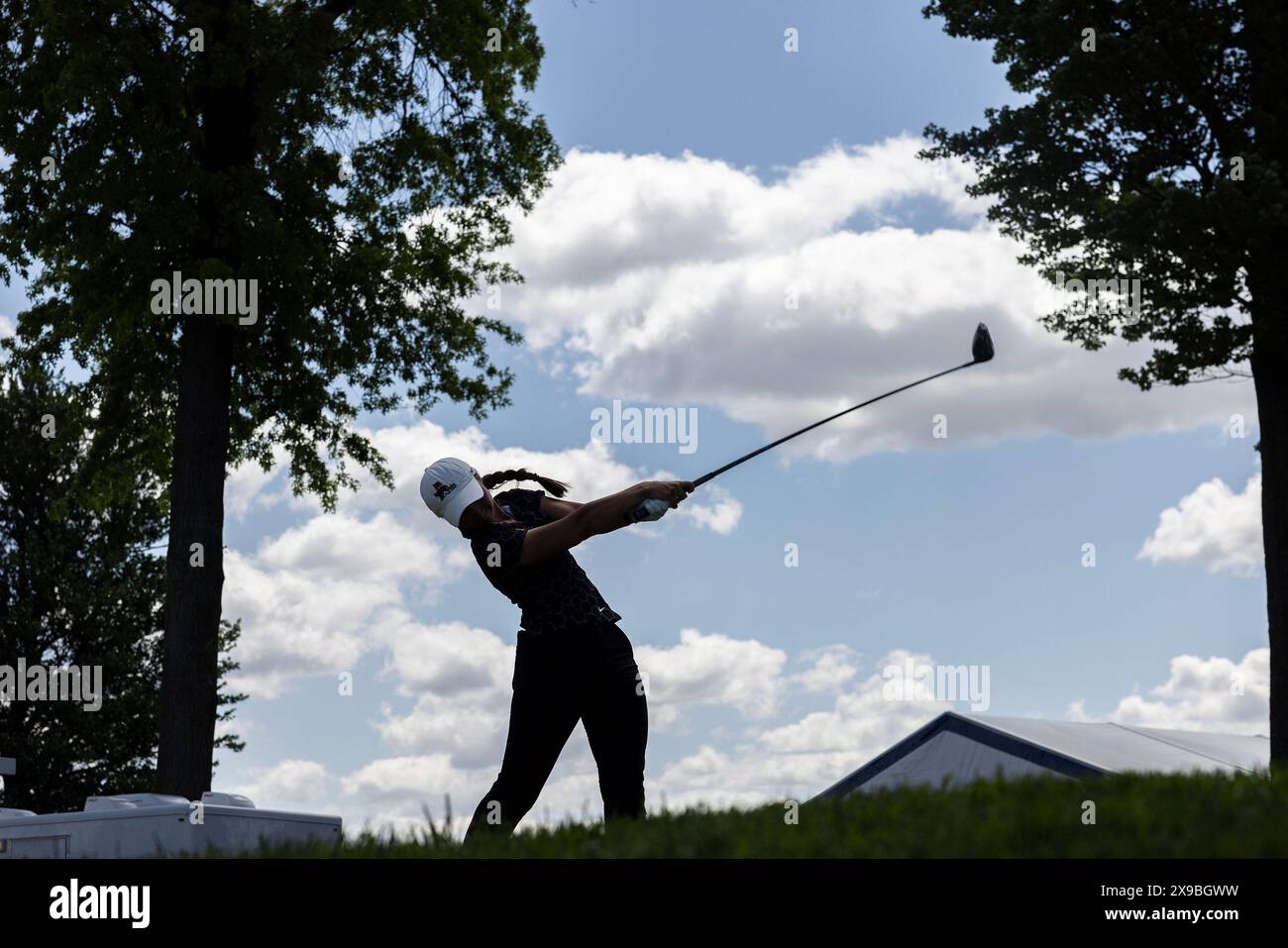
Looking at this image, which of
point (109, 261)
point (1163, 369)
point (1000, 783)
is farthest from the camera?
point (1163, 369)

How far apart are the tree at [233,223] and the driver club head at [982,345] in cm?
906

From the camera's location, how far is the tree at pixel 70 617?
26328 millimetres

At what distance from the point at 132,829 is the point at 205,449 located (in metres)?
8.88

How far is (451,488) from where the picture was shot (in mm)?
6430

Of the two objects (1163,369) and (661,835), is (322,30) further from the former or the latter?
(661,835)

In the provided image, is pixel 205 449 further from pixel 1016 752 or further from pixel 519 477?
pixel 1016 752

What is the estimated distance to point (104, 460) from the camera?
1850 cm

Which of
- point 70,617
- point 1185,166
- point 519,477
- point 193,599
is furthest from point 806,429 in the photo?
point 70,617

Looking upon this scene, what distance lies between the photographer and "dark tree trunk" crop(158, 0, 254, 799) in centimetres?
1422

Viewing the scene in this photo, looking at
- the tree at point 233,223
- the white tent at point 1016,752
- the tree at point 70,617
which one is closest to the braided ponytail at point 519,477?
the tree at point 233,223

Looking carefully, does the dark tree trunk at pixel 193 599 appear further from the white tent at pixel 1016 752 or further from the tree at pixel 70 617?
the tree at pixel 70 617

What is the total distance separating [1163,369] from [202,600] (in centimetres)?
1338
